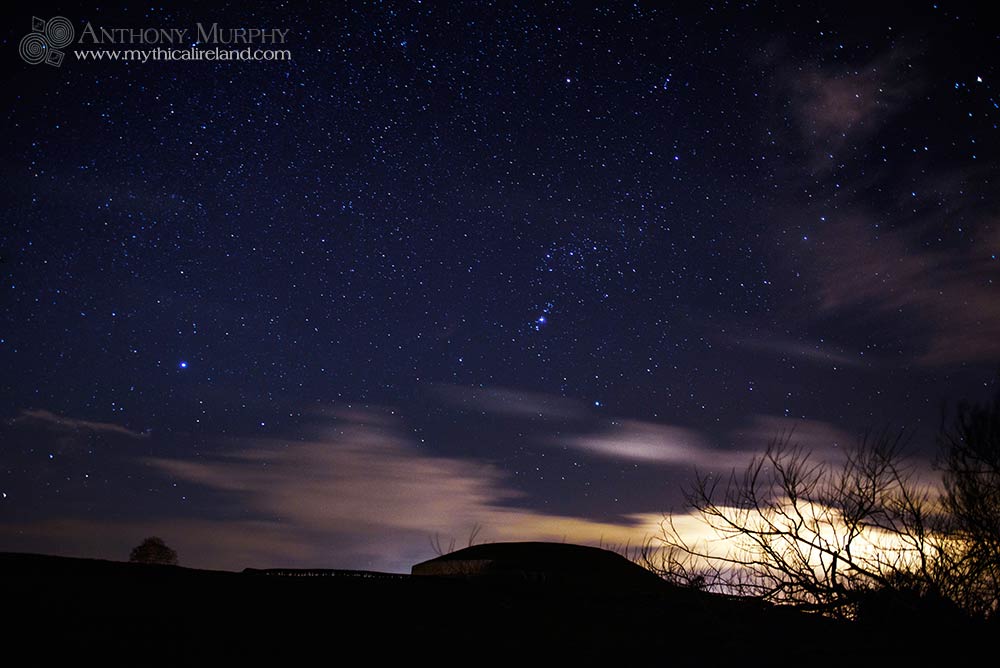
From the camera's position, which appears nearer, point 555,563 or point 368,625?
point 368,625

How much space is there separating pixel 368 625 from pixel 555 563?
5.40 metres

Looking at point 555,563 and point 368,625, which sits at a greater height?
point 555,563

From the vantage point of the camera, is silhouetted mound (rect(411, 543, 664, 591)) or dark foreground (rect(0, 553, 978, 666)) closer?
dark foreground (rect(0, 553, 978, 666))

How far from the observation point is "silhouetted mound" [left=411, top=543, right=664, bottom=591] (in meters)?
9.09

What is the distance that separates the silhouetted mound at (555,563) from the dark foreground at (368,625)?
281 centimetres

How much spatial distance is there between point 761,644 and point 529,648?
1.69m

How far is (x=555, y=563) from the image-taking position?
9.76 meters

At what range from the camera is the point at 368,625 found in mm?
4730

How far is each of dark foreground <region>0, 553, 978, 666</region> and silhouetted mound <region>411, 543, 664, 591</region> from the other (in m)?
2.81

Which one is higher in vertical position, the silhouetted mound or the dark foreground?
the silhouetted mound

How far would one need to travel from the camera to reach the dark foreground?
3.97 meters

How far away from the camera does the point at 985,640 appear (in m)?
5.79

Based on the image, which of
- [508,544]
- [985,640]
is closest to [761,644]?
[985,640]

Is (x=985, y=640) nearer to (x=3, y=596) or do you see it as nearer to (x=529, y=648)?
(x=529, y=648)
